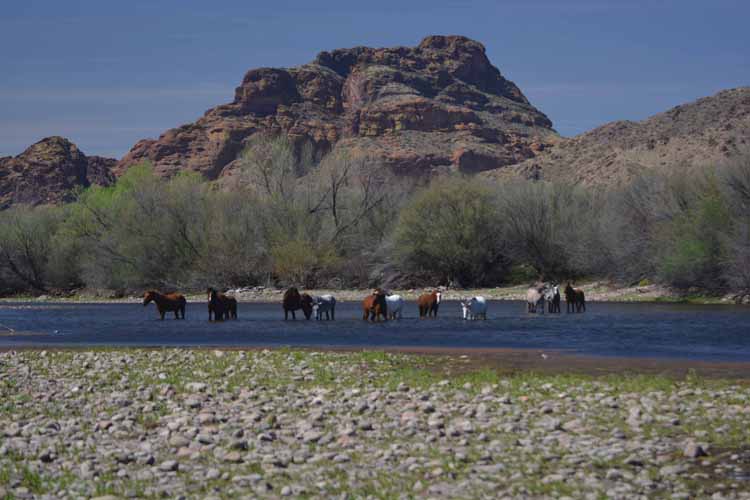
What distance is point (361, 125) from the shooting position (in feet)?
571

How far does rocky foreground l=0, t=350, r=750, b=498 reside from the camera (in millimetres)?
9148

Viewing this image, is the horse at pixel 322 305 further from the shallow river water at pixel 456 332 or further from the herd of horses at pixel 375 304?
the shallow river water at pixel 456 332

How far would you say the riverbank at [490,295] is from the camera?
45.2 meters

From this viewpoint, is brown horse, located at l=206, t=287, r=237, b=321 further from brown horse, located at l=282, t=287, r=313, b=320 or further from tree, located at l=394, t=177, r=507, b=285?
tree, located at l=394, t=177, r=507, b=285

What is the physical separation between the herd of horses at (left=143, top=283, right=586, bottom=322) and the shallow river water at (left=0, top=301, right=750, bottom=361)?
1.87ft

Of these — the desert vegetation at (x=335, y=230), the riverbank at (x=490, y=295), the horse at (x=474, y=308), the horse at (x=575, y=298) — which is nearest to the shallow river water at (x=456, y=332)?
the horse at (x=474, y=308)

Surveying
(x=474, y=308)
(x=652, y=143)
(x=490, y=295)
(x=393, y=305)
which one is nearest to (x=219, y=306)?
(x=393, y=305)

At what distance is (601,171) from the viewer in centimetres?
9644

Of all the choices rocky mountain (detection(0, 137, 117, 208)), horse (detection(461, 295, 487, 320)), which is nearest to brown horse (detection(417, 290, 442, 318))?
horse (detection(461, 295, 487, 320))

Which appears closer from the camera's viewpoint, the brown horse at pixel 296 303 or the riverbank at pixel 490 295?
the brown horse at pixel 296 303

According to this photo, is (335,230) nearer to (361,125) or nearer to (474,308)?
(474,308)

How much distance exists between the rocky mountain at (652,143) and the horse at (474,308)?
173 feet

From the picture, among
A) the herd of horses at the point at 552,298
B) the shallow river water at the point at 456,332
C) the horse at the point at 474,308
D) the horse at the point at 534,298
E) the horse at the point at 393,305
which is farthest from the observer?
the horse at the point at 534,298

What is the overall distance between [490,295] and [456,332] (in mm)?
26371
